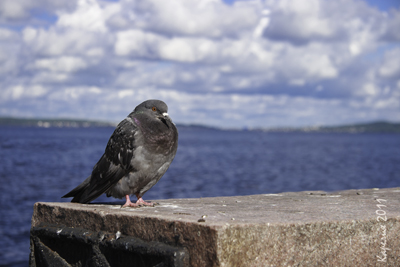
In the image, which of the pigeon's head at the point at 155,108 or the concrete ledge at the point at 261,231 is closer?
the concrete ledge at the point at 261,231

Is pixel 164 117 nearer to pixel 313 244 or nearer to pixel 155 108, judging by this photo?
pixel 155 108

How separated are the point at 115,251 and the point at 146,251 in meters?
0.49

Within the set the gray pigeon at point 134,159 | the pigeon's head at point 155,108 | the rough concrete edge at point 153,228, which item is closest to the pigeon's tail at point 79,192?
the gray pigeon at point 134,159

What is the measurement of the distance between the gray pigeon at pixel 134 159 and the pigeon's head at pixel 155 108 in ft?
0.04

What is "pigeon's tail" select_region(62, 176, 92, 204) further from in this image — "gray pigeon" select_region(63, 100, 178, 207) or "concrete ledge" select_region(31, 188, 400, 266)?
"concrete ledge" select_region(31, 188, 400, 266)

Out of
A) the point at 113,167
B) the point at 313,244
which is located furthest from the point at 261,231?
the point at 113,167

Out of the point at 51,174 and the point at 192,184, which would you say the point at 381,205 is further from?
the point at 51,174

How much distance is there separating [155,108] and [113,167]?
0.90 meters

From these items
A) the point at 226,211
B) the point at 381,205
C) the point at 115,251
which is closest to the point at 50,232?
the point at 115,251

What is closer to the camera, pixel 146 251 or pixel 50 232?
pixel 146 251

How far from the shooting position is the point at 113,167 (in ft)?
17.5

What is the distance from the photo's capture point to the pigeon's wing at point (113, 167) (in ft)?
17.3

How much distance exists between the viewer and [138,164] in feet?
17.2

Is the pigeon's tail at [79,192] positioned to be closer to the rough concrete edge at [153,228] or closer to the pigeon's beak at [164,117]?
the rough concrete edge at [153,228]
